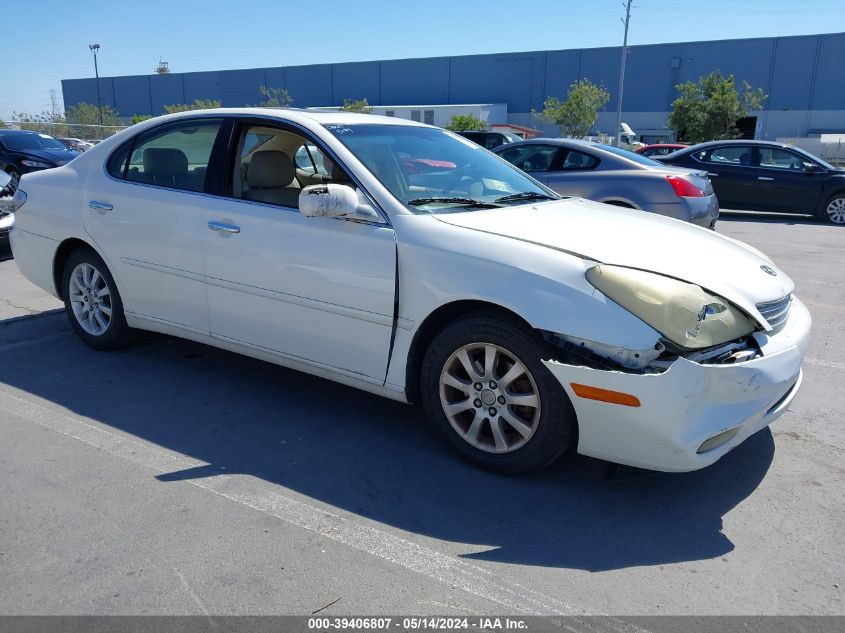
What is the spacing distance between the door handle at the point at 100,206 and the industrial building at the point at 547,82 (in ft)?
167

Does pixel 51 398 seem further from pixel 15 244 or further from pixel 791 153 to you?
pixel 791 153

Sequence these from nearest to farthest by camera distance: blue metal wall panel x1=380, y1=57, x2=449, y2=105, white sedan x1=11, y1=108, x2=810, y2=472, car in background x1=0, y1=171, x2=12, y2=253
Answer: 1. white sedan x1=11, y1=108, x2=810, y2=472
2. car in background x1=0, y1=171, x2=12, y2=253
3. blue metal wall panel x1=380, y1=57, x2=449, y2=105

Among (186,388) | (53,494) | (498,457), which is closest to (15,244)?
(186,388)

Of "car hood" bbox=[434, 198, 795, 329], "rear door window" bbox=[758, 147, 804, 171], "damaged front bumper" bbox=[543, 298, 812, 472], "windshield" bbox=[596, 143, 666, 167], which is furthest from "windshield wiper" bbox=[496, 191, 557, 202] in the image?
Result: "rear door window" bbox=[758, 147, 804, 171]

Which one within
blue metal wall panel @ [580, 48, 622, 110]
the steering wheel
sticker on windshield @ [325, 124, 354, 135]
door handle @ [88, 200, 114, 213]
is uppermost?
blue metal wall panel @ [580, 48, 622, 110]

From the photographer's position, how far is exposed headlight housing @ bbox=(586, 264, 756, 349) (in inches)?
115

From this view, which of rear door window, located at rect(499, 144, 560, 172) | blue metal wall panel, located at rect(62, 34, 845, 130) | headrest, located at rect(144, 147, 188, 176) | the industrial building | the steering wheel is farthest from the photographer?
blue metal wall panel, located at rect(62, 34, 845, 130)

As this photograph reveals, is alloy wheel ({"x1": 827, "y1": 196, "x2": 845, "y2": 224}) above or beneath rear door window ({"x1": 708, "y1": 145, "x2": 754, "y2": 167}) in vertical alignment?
beneath

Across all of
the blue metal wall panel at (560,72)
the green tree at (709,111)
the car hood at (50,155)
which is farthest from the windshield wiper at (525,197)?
the blue metal wall panel at (560,72)

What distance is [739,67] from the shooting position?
173 ft

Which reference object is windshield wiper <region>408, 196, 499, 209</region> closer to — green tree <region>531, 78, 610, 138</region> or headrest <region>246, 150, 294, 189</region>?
headrest <region>246, 150, 294, 189</region>

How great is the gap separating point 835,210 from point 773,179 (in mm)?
1287

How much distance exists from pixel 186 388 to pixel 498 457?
2.17 meters

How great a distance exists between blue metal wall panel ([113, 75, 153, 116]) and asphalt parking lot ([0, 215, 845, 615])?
76.0 m
